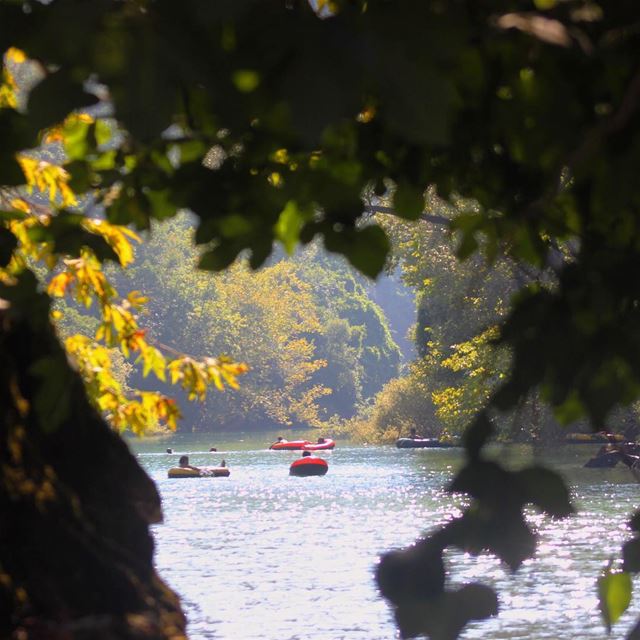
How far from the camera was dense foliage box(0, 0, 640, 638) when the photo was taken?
1.21m

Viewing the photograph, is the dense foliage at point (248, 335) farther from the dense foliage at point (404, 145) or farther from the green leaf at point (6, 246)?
the dense foliage at point (404, 145)

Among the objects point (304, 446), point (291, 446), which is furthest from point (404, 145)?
point (291, 446)

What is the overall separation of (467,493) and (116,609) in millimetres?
1750

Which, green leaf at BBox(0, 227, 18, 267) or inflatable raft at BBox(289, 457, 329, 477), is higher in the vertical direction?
green leaf at BBox(0, 227, 18, 267)

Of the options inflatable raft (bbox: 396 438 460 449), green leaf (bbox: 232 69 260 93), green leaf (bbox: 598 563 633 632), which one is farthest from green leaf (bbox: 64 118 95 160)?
inflatable raft (bbox: 396 438 460 449)

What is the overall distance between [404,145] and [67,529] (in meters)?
1.53

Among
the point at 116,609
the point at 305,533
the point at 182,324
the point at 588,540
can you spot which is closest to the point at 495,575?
the point at 588,540

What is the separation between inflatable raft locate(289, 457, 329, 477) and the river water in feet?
1.60

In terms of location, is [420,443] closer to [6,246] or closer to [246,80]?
[6,246]

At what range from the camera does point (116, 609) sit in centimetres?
328

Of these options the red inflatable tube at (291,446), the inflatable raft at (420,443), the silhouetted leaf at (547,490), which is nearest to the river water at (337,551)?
the silhouetted leaf at (547,490)

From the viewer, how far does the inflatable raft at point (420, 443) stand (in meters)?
45.5

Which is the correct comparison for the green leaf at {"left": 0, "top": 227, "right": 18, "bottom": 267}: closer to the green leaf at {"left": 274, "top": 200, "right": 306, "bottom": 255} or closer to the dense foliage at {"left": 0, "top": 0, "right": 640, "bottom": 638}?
the dense foliage at {"left": 0, "top": 0, "right": 640, "bottom": 638}

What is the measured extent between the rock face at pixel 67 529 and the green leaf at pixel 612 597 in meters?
1.23
